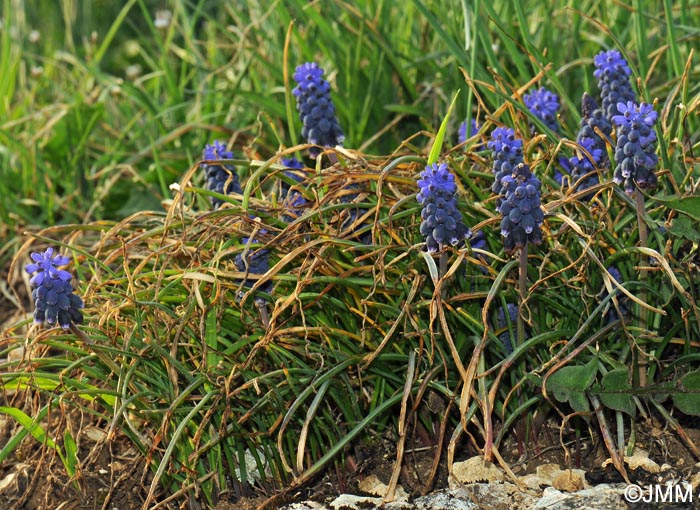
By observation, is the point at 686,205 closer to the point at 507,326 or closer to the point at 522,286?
the point at 522,286

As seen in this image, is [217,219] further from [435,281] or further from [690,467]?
[690,467]

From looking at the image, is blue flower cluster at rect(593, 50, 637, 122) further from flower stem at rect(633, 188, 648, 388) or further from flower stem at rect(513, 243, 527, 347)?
flower stem at rect(513, 243, 527, 347)

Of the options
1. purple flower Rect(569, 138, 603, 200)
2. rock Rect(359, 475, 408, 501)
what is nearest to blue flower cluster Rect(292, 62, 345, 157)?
purple flower Rect(569, 138, 603, 200)

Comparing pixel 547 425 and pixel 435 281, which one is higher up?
pixel 435 281

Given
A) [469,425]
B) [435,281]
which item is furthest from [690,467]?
[435,281]

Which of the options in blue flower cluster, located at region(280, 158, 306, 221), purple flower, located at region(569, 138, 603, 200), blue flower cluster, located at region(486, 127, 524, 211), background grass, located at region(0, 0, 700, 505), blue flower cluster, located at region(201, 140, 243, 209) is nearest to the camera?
blue flower cluster, located at region(486, 127, 524, 211)

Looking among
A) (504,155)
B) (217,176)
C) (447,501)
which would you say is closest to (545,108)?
(504,155)
